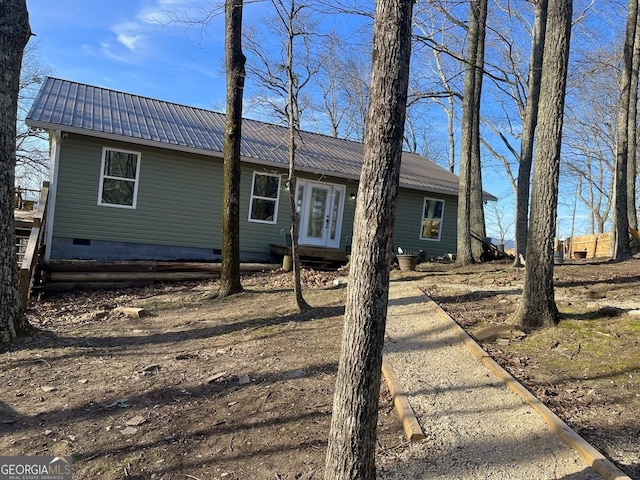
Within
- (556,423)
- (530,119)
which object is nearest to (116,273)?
(556,423)

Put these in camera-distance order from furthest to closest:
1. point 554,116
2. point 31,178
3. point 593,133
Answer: point 31,178, point 593,133, point 554,116

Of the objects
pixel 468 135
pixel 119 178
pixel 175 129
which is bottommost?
pixel 119 178

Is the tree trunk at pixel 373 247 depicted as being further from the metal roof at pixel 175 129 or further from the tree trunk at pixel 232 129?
the metal roof at pixel 175 129

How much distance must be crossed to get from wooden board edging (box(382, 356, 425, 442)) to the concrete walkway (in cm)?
6


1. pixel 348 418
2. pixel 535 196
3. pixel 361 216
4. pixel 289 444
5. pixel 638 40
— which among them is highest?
pixel 638 40

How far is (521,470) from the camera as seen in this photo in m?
2.95

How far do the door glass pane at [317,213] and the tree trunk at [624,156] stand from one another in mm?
7644

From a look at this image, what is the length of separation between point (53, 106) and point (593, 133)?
2950 cm

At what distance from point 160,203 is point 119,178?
1.12 meters

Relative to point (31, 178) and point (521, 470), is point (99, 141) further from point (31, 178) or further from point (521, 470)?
point (31, 178)

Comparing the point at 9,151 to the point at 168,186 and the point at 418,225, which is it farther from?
the point at 418,225

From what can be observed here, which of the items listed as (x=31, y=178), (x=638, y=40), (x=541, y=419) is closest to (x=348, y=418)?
(x=541, y=419)

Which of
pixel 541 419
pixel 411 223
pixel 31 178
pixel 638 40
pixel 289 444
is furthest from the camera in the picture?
pixel 31 178

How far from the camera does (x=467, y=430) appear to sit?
3463mm
